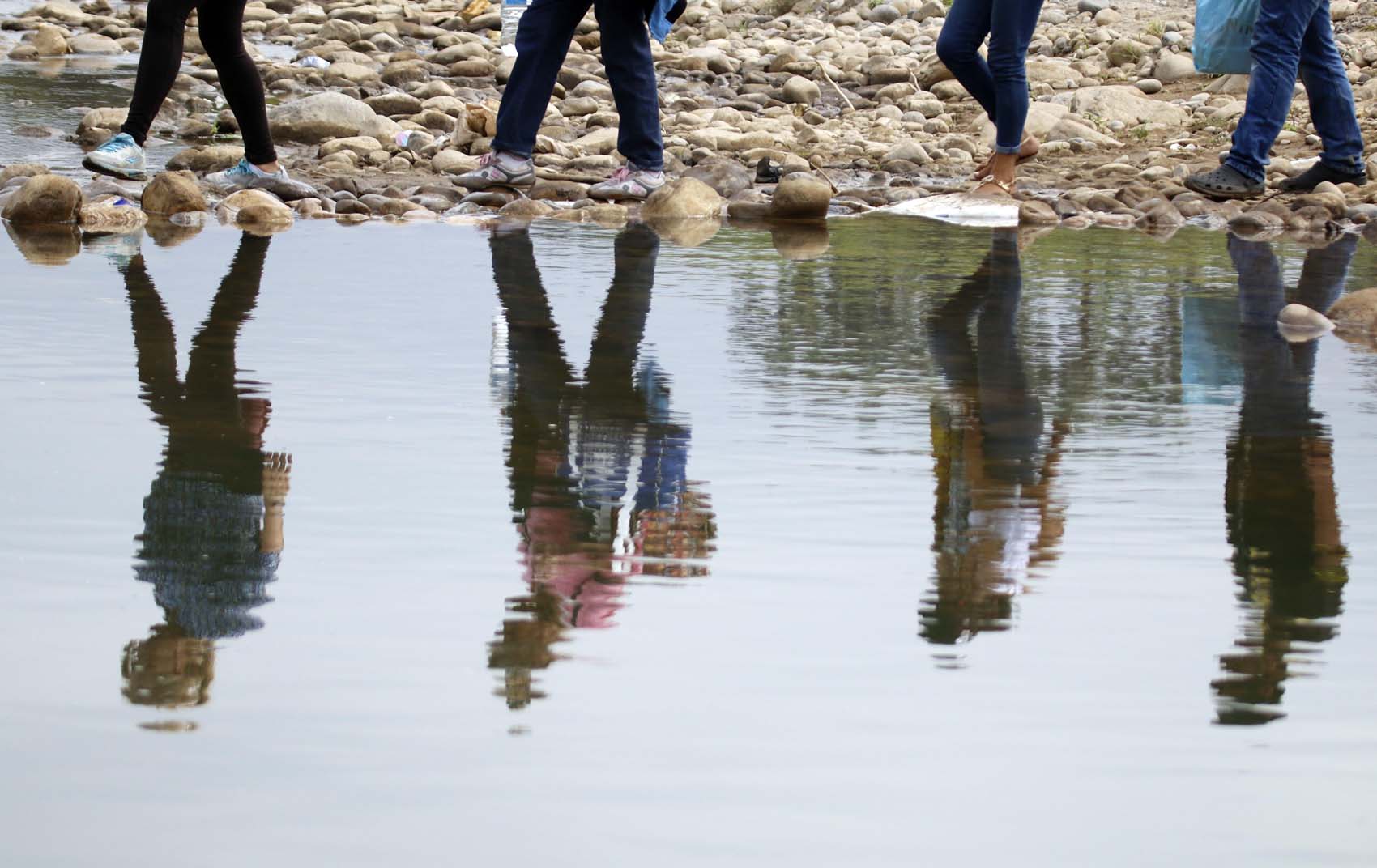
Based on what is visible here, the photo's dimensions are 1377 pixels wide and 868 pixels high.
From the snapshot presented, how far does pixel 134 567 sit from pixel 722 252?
11.9 ft

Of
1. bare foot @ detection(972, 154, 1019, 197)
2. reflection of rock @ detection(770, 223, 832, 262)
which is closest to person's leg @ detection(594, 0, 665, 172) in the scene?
reflection of rock @ detection(770, 223, 832, 262)

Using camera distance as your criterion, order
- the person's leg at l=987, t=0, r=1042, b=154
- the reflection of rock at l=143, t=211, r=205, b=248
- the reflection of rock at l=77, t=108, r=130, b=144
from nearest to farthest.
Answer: the reflection of rock at l=143, t=211, r=205, b=248 < the person's leg at l=987, t=0, r=1042, b=154 < the reflection of rock at l=77, t=108, r=130, b=144

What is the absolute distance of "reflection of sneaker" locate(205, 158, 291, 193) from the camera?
23.2 feet

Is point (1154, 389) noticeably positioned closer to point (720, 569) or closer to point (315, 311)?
point (720, 569)

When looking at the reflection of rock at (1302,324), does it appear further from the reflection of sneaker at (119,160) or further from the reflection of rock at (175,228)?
the reflection of sneaker at (119,160)

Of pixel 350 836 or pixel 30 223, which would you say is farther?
pixel 30 223

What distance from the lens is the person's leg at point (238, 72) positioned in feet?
22.1

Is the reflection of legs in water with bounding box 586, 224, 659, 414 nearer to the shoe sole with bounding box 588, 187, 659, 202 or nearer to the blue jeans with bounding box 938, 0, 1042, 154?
the shoe sole with bounding box 588, 187, 659, 202

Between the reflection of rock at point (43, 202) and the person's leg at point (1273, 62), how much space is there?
4.14 meters

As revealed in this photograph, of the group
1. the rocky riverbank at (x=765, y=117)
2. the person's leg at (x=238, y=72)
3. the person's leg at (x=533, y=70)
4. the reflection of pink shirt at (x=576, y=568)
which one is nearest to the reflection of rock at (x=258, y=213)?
the rocky riverbank at (x=765, y=117)

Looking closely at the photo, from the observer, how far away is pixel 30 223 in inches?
235

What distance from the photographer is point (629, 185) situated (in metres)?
7.29

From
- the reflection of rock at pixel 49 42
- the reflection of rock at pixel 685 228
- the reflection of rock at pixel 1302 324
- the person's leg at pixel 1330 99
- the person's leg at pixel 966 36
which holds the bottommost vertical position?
the reflection of rock at pixel 49 42

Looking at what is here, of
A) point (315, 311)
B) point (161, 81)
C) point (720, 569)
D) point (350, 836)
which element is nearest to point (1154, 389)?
point (720, 569)
